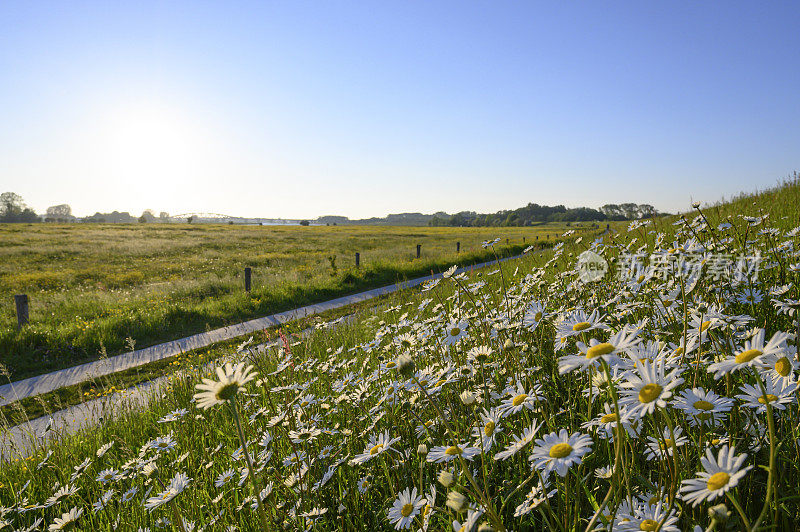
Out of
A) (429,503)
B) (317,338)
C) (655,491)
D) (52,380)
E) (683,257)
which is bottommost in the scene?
(52,380)

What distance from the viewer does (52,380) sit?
7148mm

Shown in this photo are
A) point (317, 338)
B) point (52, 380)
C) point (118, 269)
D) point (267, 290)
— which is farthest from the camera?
point (118, 269)

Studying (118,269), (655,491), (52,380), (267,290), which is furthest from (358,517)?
(118,269)

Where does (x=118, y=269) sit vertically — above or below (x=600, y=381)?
below

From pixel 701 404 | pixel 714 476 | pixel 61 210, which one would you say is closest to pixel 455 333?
pixel 701 404

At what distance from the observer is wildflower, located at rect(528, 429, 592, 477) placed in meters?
1.07

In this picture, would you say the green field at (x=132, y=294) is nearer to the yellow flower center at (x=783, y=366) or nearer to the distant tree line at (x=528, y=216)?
the yellow flower center at (x=783, y=366)

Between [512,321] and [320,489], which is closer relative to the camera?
[320,489]

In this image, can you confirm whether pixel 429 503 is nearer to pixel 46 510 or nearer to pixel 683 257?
pixel 683 257

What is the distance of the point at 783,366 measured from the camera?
45.6 inches

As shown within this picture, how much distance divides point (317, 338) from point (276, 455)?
382 centimetres

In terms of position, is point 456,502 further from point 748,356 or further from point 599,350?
point 748,356

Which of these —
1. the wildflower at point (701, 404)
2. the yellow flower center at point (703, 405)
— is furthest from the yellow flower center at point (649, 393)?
the yellow flower center at point (703, 405)

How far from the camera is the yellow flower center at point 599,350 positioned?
0.99 meters
